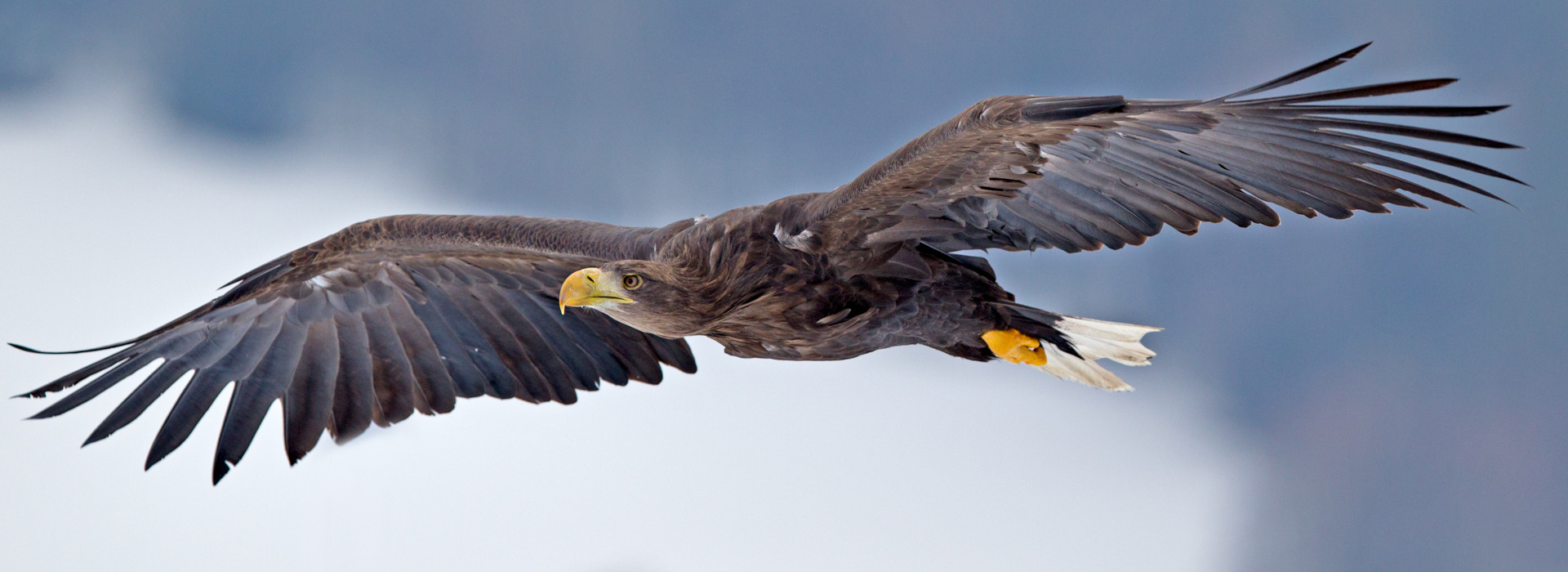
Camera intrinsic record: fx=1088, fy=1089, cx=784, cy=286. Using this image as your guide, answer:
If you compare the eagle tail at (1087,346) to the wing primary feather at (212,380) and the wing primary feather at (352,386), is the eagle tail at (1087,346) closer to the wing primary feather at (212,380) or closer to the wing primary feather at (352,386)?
the wing primary feather at (352,386)

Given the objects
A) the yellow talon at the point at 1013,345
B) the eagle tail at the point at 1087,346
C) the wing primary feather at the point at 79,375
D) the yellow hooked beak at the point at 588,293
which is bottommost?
the wing primary feather at the point at 79,375

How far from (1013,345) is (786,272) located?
40.6 inches

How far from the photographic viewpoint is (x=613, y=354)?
462 cm

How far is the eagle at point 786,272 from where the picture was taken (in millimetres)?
2961

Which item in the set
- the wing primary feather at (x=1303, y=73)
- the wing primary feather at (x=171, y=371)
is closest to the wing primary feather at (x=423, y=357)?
the wing primary feather at (x=171, y=371)

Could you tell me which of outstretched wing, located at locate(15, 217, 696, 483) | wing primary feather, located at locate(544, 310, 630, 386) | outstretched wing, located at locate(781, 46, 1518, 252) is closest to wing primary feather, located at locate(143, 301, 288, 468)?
outstretched wing, located at locate(15, 217, 696, 483)

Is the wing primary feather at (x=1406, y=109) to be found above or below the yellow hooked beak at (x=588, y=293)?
above

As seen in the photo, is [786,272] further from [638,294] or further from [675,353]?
[675,353]

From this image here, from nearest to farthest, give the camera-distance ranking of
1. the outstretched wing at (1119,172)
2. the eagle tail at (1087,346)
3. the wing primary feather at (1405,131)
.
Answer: the wing primary feather at (1405,131)
the outstretched wing at (1119,172)
the eagle tail at (1087,346)

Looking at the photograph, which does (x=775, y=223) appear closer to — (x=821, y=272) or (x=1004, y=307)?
(x=821, y=272)

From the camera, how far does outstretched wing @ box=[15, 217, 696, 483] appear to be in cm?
408

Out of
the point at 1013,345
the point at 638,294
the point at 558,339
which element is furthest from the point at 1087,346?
the point at 558,339

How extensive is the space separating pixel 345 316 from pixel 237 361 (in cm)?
48

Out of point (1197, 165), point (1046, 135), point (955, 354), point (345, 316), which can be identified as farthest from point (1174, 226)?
point (345, 316)
